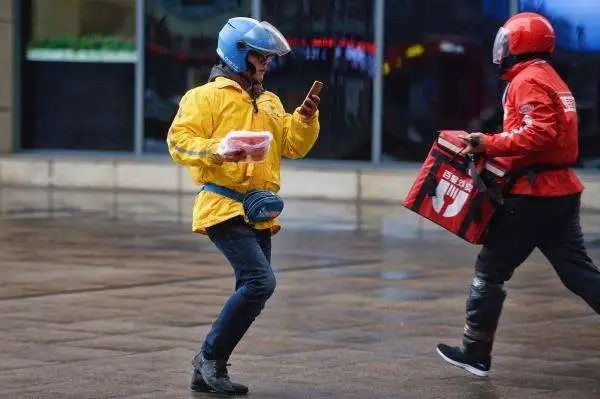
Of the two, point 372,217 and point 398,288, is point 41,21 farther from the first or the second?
point 398,288

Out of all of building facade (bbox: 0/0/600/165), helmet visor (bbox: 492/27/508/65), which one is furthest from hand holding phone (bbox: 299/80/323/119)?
building facade (bbox: 0/0/600/165)

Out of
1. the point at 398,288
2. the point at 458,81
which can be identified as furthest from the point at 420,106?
the point at 398,288

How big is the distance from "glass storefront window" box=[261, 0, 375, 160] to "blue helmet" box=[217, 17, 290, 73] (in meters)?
10.3

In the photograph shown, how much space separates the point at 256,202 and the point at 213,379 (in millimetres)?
825

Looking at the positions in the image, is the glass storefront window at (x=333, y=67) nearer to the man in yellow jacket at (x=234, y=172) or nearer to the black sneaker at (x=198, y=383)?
the man in yellow jacket at (x=234, y=172)

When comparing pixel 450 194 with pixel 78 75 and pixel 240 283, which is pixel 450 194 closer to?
pixel 240 283

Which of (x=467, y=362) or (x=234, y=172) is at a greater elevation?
(x=234, y=172)

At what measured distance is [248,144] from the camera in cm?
676

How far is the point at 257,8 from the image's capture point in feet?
58.2

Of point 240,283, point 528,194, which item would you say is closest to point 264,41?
point 240,283

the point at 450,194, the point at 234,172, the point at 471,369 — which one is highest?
the point at 234,172

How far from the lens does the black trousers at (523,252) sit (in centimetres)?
748

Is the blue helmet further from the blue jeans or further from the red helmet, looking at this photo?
the red helmet

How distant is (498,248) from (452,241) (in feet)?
19.8
